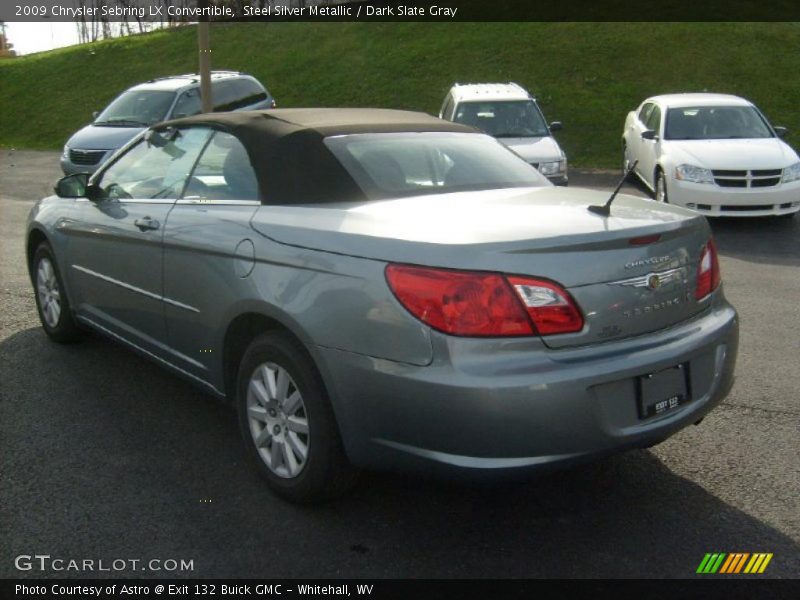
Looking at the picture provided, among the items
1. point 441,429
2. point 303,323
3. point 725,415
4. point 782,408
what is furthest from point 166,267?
point 782,408

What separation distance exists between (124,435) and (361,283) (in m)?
1.89

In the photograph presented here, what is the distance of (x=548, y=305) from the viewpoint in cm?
302

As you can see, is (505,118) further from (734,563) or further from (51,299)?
(734,563)

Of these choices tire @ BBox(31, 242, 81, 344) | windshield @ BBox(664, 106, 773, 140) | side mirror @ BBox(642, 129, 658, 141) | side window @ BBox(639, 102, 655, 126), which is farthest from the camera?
side window @ BBox(639, 102, 655, 126)

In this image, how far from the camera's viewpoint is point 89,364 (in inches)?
216

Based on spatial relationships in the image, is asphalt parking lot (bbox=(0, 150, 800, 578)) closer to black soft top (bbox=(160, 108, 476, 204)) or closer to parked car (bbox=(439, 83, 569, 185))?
black soft top (bbox=(160, 108, 476, 204))

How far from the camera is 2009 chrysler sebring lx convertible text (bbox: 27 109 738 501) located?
2971mm

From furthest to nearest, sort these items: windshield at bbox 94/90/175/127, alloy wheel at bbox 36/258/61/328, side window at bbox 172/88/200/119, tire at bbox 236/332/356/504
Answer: side window at bbox 172/88/200/119 < windshield at bbox 94/90/175/127 < alloy wheel at bbox 36/258/61/328 < tire at bbox 236/332/356/504

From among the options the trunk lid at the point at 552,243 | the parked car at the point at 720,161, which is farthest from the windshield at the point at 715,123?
the trunk lid at the point at 552,243

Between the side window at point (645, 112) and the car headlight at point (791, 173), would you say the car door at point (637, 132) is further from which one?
the car headlight at point (791, 173)

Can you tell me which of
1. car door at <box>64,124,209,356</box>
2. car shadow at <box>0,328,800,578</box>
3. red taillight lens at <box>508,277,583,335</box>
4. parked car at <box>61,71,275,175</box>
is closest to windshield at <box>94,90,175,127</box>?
parked car at <box>61,71,275,175</box>

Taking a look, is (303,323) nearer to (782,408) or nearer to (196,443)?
(196,443)

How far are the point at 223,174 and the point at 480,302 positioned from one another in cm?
172

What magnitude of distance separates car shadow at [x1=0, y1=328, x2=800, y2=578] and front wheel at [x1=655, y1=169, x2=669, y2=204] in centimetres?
752
